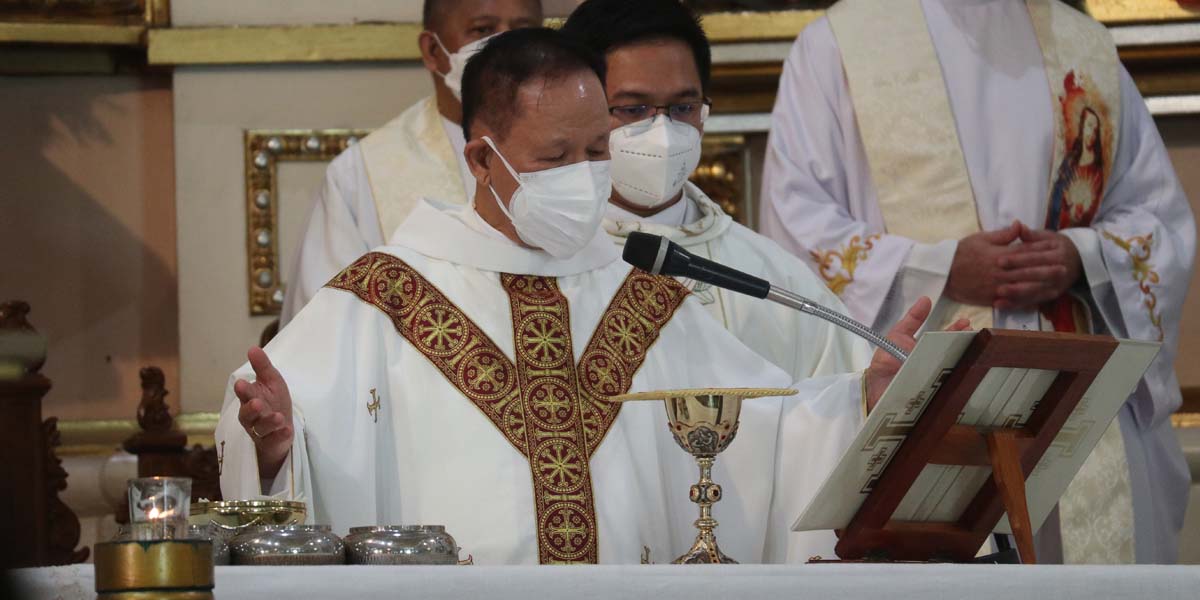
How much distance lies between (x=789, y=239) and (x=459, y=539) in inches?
75.0

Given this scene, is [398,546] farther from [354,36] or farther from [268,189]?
[354,36]

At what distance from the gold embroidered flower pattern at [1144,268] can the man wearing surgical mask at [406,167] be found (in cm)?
173

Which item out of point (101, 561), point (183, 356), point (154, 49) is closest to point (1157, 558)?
point (183, 356)

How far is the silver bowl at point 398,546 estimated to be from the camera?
→ 2377mm

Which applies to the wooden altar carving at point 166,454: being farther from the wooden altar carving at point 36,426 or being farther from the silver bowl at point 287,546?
the silver bowl at point 287,546

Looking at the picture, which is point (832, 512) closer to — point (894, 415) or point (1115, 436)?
point (894, 415)

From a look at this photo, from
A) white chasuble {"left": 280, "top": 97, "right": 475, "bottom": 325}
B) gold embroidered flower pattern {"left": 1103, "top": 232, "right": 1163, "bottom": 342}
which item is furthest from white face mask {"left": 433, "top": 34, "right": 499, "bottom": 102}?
gold embroidered flower pattern {"left": 1103, "top": 232, "right": 1163, "bottom": 342}

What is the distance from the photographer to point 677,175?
4125mm

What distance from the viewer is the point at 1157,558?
16.4 feet

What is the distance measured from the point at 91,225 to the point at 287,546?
12.7 feet

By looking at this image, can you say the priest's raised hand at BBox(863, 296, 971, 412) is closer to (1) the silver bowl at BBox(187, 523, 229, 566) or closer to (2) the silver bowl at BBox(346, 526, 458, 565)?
(2) the silver bowl at BBox(346, 526, 458, 565)

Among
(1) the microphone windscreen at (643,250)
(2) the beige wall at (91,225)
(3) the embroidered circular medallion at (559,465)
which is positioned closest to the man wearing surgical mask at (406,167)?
(2) the beige wall at (91,225)

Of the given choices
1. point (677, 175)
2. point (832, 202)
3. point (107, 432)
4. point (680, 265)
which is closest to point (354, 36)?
point (107, 432)

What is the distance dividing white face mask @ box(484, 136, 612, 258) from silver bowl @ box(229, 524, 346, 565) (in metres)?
1.15
